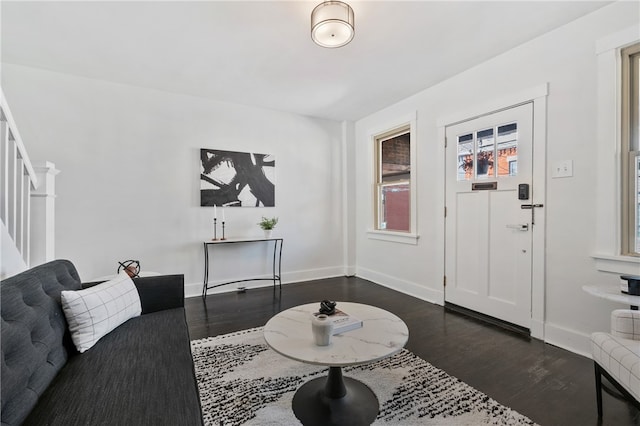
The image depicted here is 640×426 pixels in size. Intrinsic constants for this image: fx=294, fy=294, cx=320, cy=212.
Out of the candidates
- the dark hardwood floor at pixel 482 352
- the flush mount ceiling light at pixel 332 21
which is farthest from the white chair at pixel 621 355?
the flush mount ceiling light at pixel 332 21

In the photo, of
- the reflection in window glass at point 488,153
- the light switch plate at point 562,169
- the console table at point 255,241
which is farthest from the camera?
the console table at point 255,241

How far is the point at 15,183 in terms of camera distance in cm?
179

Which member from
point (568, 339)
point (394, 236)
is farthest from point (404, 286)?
point (568, 339)

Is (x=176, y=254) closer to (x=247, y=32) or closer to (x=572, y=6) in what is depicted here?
(x=247, y=32)

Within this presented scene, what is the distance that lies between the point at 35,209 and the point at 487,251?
3.76 m

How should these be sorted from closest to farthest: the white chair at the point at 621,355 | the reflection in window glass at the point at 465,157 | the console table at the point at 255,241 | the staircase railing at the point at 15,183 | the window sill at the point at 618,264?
the white chair at the point at 621,355 < the staircase railing at the point at 15,183 < the window sill at the point at 618,264 < the reflection in window glass at the point at 465,157 < the console table at the point at 255,241

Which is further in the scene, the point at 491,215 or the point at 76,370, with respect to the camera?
the point at 491,215

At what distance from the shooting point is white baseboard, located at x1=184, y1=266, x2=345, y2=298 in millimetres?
3693

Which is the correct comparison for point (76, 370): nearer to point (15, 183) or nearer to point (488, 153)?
point (15, 183)

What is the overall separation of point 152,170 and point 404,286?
343 centimetres

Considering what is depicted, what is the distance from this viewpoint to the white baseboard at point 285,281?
3693mm

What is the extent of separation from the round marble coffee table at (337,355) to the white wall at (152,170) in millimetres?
2427

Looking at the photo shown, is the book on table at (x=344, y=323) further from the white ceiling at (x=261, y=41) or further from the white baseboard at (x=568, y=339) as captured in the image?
the white ceiling at (x=261, y=41)

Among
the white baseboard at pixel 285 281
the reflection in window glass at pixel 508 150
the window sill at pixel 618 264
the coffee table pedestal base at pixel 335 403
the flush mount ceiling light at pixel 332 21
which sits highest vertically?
the flush mount ceiling light at pixel 332 21
